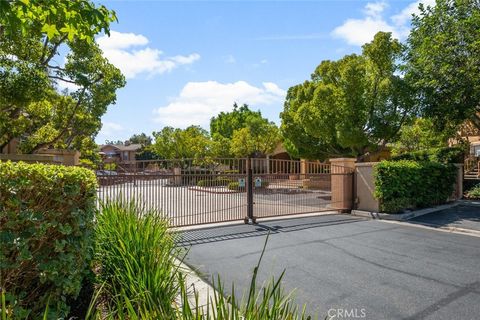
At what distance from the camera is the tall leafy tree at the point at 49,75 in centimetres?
441

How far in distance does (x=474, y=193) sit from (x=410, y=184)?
21.0 ft

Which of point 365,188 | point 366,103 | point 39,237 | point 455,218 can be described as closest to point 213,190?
point 365,188

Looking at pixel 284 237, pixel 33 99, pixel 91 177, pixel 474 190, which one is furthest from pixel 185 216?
pixel 474 190

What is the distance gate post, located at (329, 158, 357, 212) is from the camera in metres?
12.6

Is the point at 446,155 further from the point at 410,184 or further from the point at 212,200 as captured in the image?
the point at 212,200

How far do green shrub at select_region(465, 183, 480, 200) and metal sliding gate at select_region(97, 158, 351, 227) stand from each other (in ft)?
26.8

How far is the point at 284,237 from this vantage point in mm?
8430

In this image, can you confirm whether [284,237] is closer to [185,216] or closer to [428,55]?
[185,216]

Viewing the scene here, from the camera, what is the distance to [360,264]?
621 centimetres

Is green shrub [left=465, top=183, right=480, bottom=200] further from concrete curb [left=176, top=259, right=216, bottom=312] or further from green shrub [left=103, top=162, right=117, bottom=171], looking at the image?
green shrub [left=103, top=162, right=117, bottom=171]

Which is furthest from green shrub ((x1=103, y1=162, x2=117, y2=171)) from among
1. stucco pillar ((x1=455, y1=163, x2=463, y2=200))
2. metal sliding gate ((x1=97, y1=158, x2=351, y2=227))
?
stucco pillar ((x1=455, y1=163, x2=463, y2=200))

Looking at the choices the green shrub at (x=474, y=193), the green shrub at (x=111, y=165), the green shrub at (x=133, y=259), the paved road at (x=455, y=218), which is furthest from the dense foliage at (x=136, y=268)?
the green shrub at (x=474, y=193)

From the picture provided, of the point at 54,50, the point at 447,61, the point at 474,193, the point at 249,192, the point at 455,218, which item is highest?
the point at 54,50

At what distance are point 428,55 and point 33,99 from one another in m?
14.8
